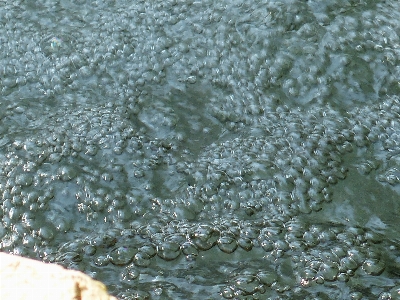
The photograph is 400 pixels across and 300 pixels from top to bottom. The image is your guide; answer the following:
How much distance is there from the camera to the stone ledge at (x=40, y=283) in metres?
0.91

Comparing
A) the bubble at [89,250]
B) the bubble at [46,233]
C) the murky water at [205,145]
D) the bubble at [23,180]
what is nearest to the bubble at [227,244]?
the murky water at [205,145]

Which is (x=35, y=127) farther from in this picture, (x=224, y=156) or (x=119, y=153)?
(x=224, y=156)

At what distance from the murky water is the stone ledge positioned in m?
0.34

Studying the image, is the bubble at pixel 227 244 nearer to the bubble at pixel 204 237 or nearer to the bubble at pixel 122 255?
the bubble at pixel 204 237

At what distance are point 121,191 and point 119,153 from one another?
0.44 feet

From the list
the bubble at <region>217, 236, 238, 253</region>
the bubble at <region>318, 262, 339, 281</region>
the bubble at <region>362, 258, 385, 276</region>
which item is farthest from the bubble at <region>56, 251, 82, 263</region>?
the bubble at <region>362, 258, 385, 276</region>

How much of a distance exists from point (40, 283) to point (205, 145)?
2.64 ft

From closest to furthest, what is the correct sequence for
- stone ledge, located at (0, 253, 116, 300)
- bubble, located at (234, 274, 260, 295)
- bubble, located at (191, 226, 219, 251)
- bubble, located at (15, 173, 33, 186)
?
stone ledge, located at (0, 253, 116, 300), bubble, located at (234, 274, 260, 295), bubble, located at (191, 226, 219, 251), bubble, located at (15, 173, 33, 186)

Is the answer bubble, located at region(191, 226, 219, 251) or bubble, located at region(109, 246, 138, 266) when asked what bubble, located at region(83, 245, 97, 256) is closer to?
bubble, located at region(109, 246, 138, 266)

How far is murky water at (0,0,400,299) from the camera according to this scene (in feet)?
4.49

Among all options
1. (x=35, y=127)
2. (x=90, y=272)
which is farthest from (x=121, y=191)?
(x=35, y=127)

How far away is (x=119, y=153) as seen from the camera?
5.28ft

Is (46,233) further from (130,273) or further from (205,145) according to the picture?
(205,145)

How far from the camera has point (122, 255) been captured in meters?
1.37
